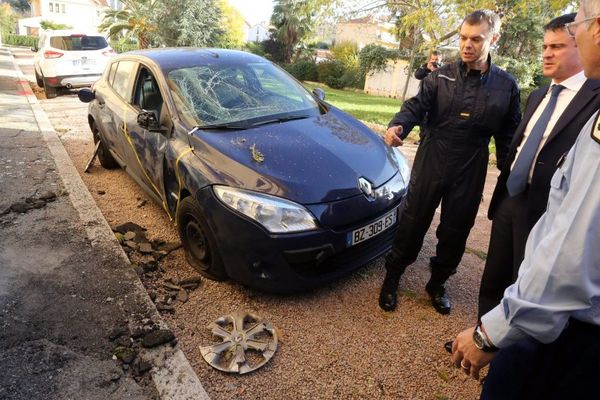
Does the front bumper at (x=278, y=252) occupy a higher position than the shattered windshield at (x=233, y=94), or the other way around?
the shattered windshield at (x=233, y=94)

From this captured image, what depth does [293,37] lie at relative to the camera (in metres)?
30.1

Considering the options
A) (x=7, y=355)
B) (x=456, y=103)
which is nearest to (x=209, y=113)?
(x=456, y=103)

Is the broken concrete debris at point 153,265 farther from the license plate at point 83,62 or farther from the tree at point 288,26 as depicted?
the tree at point 288,26

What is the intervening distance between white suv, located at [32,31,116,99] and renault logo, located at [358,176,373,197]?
970 centimetres

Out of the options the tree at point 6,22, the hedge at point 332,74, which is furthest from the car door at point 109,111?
the tree at point 6,22

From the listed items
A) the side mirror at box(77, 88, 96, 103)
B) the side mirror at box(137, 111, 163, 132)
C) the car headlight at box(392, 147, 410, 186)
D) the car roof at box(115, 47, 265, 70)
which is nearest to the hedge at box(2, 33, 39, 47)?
the side mirror at box(77, 88, 96, 103)

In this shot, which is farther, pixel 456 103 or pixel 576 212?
pixel 456 103

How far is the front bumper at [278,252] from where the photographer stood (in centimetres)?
242

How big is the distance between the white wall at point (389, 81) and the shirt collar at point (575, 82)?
17604 millimetres

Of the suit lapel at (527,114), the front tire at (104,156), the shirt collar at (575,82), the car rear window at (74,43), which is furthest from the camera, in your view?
the car rear window at (74,43)

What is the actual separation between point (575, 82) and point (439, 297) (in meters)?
1.60

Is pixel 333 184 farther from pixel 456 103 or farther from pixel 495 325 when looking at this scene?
pixel 495 325

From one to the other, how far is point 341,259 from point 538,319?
5.56 ft

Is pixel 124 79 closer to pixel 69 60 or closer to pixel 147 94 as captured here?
pixel 147 94
